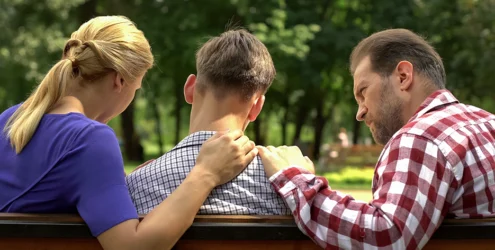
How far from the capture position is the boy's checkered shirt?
2461mm

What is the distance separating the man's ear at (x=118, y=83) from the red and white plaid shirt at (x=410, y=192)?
2.26 ft

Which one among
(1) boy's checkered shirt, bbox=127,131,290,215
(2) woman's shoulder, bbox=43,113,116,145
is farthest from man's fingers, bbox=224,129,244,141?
(2) woman's shoulder, bbox=43,113,116,145

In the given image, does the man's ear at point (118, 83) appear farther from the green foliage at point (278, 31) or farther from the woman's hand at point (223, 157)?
the green foliage at point (278, 31)

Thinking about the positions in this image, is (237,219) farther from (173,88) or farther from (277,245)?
(173,88)

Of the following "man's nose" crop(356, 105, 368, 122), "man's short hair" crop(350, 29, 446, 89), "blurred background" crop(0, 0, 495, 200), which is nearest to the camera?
"man's short hair" crop(350, 29, 446, 89)

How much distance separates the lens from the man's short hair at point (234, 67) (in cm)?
258

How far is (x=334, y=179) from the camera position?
2075 cm

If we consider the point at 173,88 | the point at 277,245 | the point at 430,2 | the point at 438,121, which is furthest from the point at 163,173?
the point at 173,88

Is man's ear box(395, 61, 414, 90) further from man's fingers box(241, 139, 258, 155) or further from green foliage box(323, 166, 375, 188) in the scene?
green foliage box(323, 166, 375, 188)

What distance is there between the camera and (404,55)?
2.69m

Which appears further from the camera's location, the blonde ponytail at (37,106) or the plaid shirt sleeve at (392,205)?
the blonde ponytail at (37,106)

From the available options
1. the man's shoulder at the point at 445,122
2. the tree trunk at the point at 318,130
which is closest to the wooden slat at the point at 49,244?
the man's shoulder at the point at 445,122

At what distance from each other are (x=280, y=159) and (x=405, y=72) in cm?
57

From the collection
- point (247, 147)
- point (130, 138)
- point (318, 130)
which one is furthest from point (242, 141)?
point (318, 130)
